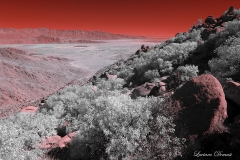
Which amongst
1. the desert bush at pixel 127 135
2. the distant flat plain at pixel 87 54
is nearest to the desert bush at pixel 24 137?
the desert bush at pixel 127 135

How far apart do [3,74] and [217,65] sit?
25.3m

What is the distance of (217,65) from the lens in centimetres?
895

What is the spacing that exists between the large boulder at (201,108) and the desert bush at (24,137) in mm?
4258

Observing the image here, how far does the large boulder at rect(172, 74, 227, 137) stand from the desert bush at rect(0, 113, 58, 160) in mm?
4258

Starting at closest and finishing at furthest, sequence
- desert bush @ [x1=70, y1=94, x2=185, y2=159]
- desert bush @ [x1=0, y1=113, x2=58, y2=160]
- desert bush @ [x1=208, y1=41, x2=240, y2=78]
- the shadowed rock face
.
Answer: desert bush @ [x1=70, y1=94, x2=185, y2=159] → desert bush @ [x1=0, y1=113, x2=58, y2=160] → the shadowed rock face → desert bush @ [x1=208, y1=41, x2=240, y2=78]

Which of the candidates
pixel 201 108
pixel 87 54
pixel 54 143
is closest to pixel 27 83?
pixel 54 143

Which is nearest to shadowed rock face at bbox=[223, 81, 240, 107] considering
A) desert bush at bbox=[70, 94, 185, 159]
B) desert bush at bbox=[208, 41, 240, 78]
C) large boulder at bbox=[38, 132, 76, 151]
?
desert bush at bbox=[70, 94, 185, 159]

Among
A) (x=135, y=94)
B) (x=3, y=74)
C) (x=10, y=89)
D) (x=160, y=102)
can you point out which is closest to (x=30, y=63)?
(x=3, y=74)

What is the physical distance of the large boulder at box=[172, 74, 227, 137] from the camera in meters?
4.96

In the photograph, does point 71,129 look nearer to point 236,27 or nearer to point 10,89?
point 236,27

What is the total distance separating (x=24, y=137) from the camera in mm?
6445

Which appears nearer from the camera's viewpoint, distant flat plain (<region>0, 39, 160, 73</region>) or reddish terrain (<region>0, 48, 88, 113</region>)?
reddish terrain (<region>0, 48, 88, 113</region>)

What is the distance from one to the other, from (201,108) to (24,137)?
5464 millimetres

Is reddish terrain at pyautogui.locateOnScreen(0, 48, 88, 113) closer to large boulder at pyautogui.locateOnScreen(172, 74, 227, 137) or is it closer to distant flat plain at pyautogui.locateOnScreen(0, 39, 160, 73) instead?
distant flat plain at pyautogui.locateOnScreen(0, 39, 160, 73)
